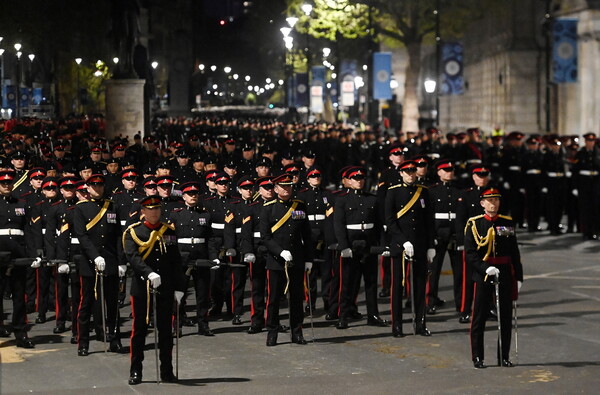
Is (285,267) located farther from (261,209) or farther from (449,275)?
(449,275)

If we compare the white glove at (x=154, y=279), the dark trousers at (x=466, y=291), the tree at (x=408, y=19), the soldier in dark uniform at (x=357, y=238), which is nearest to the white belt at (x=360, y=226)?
the soldier in dark uniform at (x=357, y=238)

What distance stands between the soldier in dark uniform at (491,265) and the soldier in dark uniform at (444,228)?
408 cm

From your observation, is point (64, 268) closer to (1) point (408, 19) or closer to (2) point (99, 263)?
(2) point (99, 263)

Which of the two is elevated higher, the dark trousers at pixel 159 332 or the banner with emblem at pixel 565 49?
the banner with emblem at pixel 565 49

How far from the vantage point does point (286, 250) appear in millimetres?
16297

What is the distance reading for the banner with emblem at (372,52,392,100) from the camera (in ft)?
184

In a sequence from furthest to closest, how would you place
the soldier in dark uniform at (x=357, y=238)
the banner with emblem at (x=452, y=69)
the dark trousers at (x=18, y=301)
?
1. the banner with emblem at (x=452, y=69)
2. the soldier in dark uniform at (x=357, y=238)
3. the dark trousers at (x=18, y=301)

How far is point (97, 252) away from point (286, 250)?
2249mm

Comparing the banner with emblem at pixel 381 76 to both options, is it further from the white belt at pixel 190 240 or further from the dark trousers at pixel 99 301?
the dark trousers at pixel 99 301

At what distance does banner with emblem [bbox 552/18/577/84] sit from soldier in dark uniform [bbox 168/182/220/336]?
2271 cm

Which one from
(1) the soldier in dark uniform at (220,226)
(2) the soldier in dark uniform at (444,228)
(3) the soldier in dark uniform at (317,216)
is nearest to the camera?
(1) the soldier in dark uniform at (220,226)

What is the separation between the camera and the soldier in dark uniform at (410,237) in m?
16.8

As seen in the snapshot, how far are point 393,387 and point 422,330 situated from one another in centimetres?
338

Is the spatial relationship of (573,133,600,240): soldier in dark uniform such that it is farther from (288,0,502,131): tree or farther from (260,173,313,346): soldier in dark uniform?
(288,0,502,131): tree
